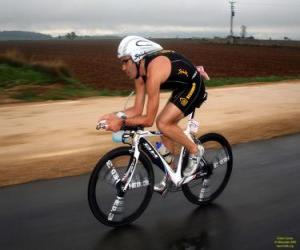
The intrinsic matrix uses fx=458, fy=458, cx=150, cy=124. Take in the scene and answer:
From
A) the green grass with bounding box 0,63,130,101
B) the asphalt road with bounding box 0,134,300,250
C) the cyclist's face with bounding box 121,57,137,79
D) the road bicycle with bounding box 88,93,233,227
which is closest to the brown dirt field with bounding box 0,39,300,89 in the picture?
the green grass with bounding box 0,63,130,101

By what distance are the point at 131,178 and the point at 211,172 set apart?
Result: 1236 mm

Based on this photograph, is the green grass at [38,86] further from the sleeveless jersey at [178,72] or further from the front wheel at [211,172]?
the sleeveless jersey at [178,72]

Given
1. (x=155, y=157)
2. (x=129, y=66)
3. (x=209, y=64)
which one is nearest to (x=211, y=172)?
(x=155, y=157)

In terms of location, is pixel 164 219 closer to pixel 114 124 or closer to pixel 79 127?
pixel 114 124

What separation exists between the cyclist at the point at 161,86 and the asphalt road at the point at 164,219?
0.53 meters

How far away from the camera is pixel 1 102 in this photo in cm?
1413

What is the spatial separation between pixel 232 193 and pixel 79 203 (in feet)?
6.54

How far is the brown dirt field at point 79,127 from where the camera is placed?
7332 millimetres

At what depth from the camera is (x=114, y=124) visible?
462 cm

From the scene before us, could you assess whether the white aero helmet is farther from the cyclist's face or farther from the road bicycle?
the road bicycle

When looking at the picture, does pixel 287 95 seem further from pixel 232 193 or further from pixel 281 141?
pixel 232 193

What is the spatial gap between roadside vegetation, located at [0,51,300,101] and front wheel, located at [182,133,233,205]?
9.82 m

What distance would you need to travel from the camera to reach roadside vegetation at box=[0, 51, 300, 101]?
15266mm

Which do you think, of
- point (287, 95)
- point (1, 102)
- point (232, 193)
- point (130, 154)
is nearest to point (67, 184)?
point (130, 154)
